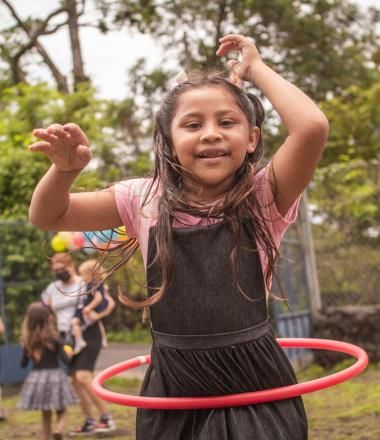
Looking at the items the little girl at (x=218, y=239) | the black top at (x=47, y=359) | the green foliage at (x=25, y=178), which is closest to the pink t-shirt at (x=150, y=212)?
the little girl at (x=218, y=239)

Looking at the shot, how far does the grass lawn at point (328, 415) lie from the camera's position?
618 cm

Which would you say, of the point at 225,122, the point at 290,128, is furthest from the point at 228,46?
the point at 290,128

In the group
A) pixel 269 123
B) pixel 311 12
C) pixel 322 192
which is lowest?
pixel 322 192

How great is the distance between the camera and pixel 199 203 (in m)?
2.47

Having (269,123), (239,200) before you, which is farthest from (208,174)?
(269,123)

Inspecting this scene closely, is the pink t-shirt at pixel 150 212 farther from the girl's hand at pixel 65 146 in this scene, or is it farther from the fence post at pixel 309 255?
the fence post at pixel 309 255

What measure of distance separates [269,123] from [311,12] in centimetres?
357

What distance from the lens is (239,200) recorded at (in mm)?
2385

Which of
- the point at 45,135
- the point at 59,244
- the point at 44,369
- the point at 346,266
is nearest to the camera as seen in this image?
the point at 45,135

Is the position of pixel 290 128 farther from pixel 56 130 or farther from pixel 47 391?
pixel 47 391

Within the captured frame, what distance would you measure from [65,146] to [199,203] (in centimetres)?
48

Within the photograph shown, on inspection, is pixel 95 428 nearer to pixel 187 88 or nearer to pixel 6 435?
pixel 6 435

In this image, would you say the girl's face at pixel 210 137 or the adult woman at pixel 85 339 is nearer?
the girl's face at pixel 210 137

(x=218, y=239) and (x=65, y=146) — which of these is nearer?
(x=65, y=146)
